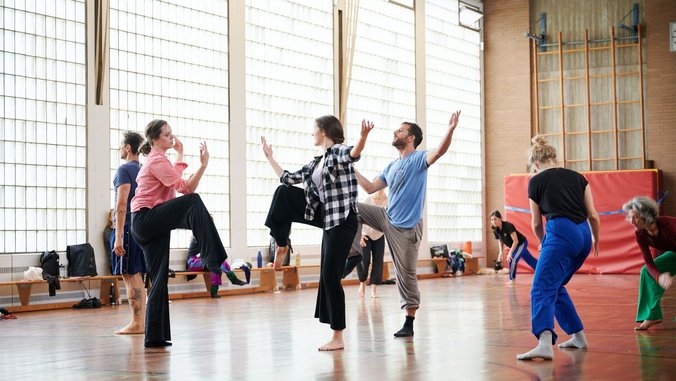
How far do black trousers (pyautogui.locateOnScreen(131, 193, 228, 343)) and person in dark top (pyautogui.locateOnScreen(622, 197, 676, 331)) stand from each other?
11.0ft

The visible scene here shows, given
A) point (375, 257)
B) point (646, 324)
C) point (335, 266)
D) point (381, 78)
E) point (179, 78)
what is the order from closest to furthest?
point (335, 266), point (646, 324), point (375, 257), point (179, 78), point (381, 78)

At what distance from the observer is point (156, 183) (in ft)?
22.5

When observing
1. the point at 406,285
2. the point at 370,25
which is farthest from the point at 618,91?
the point at 406,285

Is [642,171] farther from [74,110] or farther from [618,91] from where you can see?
[74,110]

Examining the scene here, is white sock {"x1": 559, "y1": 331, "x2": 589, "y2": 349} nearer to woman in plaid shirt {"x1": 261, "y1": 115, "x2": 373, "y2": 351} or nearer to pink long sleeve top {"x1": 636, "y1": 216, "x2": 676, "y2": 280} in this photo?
pink long sleeve top {"x1": 636, "y1": 216, "x2": 676, "y2": 280}

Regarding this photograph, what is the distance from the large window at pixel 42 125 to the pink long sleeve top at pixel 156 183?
6177mm

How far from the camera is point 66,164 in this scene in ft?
43.1

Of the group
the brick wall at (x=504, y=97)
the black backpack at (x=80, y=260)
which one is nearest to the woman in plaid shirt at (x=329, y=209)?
the black backpack at (x=80, y=260)

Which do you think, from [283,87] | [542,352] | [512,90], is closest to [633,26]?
[512,90]

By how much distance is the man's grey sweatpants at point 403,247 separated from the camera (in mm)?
7168

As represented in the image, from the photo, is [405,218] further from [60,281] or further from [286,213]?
[60,281]

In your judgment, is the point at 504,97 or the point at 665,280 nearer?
the point at 665,280

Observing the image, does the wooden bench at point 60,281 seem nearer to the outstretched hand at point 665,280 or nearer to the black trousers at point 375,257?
the black trousers at point 375,257

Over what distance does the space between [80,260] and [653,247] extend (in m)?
8.54
